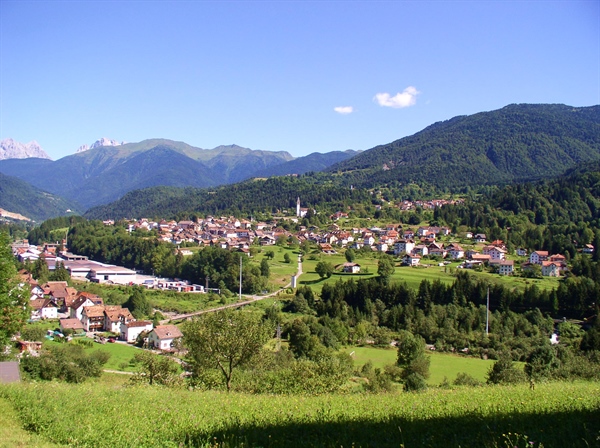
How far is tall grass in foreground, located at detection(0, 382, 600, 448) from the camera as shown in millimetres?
5285

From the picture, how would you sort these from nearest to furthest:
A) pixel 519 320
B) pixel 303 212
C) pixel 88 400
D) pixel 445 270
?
pixel 88 400 < pixel 519 320 < pixel 445 270 < pixel 303 212

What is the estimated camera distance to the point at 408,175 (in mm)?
144500

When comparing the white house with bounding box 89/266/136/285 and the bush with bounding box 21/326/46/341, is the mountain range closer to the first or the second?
the white house with bounding box 89/266/136/285

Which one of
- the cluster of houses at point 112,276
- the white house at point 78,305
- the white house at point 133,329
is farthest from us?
the cluster of houses at point 112,276

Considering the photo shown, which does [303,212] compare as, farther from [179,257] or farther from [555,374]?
[555,374]

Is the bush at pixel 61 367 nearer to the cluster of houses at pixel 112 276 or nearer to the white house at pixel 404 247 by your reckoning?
the cluster of houses at pixel 112 276

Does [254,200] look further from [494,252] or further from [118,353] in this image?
[118,353]

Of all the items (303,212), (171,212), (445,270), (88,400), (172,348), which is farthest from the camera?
(171,212)

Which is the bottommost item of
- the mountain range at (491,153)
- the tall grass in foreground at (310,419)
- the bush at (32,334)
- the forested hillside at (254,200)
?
the bush at (32,334)

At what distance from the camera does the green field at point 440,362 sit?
2173 cm

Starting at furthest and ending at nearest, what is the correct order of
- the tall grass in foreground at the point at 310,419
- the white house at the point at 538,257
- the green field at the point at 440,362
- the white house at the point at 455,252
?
the white house at the point at 455,252 < the white house at the point at 538,257 < the green field at the point at 440,362 < the tall grass in foreground at the point at 310,419

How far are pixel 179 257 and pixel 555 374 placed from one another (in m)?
51.0

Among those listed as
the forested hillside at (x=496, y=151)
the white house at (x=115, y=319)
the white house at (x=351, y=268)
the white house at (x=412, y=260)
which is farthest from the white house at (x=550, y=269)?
the forested hillside at (x=496, y=151)

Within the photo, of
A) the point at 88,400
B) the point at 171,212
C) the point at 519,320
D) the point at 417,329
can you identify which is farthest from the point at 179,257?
the point at 171,212
